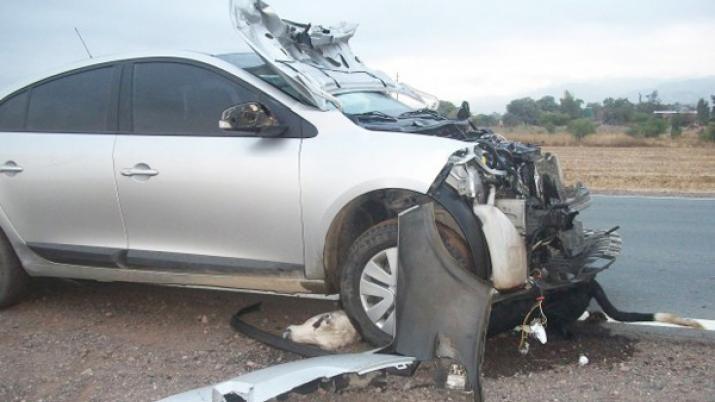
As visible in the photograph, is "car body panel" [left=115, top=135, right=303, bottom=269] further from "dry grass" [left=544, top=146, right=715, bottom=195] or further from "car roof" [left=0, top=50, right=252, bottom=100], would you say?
"dry grass" [left=544, top=146, right=715, bottom=195]

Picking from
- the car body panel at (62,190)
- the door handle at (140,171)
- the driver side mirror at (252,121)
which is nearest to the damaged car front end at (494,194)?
the driver side mirror at (252,121)

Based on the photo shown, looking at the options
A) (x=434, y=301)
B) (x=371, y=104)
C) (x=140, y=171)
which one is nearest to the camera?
(x=434, y=301)

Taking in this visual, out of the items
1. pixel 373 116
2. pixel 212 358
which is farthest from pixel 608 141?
pixel 212 358

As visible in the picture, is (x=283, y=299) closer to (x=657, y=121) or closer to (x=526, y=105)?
(x=657, y=121)

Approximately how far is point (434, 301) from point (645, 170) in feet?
49.0

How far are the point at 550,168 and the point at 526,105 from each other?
149ft

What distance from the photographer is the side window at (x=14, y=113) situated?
4.92m

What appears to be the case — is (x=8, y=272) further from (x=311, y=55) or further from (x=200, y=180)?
(x=311, y=55)

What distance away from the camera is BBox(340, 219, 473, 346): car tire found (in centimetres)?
384

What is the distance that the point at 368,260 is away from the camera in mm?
3953

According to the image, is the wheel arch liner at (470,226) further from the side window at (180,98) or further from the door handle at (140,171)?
the door handle at (140,171)

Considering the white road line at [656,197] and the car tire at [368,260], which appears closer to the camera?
the car tire at [368,260]

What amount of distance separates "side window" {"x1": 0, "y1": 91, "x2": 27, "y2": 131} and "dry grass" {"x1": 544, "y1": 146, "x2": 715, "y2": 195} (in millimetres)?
9771

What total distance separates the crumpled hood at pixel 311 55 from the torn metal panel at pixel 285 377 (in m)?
1.84
